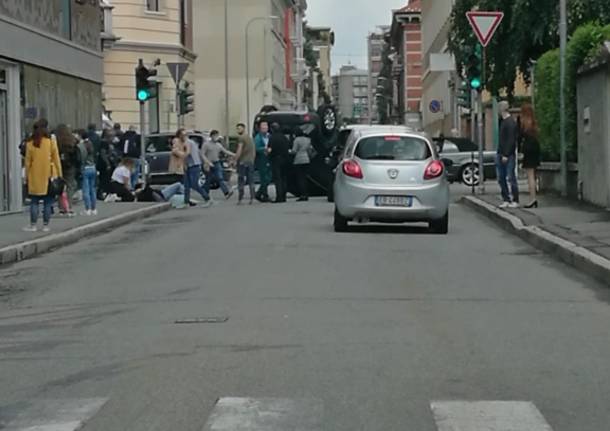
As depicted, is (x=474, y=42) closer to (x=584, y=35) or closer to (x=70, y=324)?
(x=584, y=35)

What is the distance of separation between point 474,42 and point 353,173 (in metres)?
11.9

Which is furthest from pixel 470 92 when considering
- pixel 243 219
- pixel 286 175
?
pixel 243 219

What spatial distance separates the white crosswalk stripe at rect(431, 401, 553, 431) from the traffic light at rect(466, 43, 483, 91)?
2067 centimetres

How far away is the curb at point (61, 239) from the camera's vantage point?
56.5ft

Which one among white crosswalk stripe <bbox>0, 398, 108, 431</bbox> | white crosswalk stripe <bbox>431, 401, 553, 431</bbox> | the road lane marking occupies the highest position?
the road lane marking

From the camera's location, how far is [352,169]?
20.1 meters

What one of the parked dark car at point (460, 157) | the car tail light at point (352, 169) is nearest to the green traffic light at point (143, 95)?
the car tail light at point (352, 169)

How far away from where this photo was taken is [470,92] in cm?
3145

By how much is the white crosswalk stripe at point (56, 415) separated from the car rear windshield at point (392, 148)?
1262 cm

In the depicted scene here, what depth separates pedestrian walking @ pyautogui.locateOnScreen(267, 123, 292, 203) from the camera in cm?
2950

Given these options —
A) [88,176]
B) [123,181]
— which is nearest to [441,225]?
[88,176]

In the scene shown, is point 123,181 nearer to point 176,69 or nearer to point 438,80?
point 176,69

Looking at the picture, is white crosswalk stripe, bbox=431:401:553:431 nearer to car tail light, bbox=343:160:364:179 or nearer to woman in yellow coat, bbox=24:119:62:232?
car tail light, bbox=343:160:364:179

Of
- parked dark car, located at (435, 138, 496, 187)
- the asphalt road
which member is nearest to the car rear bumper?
the asphalt road
